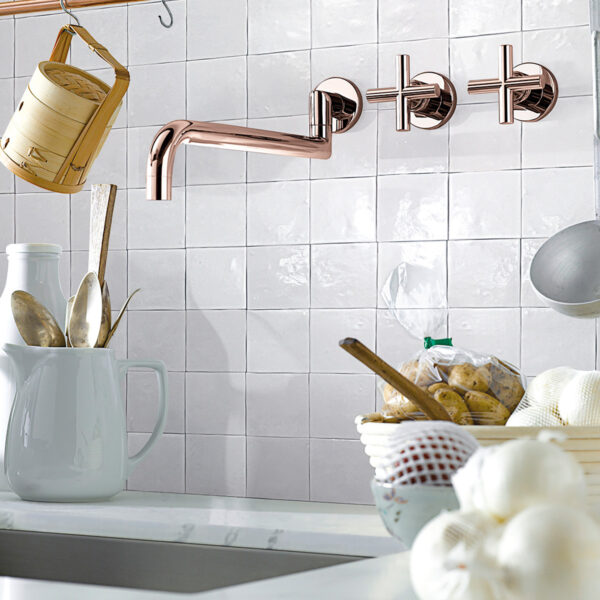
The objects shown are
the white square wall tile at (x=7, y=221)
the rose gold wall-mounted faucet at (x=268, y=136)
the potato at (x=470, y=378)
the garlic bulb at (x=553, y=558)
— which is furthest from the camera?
the white square wall tile at (x=7, y=221)

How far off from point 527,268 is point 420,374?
15.0 inches

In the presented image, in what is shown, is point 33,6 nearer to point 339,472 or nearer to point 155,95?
point 155,95

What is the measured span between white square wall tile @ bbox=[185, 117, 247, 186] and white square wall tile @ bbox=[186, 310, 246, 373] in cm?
18

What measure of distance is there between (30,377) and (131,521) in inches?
8.4

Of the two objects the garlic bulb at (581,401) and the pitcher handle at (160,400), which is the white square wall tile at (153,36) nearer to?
the pitcher handle at (160,400)

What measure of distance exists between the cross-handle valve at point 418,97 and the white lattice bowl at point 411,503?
673 mm

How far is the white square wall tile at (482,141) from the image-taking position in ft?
4.12

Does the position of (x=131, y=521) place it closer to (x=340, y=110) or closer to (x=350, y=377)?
(x=350, y=377)

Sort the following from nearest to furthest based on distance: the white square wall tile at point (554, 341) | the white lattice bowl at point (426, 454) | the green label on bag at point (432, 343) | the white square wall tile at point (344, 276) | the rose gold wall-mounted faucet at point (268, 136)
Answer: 1. the white lattice bowl at point (426, 454)
2. the green label on bag at point (432, 343)
3. the rose gold wall-mounted faucet at point (268, 136)
4. the white square wall tile at point (554, 341)
5. the white square wall tile at point (344, 276)

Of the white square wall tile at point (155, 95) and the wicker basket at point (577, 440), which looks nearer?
the wicker basket at point (577, 440)

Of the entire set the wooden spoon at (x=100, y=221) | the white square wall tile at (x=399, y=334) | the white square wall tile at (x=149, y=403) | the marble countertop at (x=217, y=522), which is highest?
the wooden spoon at (x=100, y=221)

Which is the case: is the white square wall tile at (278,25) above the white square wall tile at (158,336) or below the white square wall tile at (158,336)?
above

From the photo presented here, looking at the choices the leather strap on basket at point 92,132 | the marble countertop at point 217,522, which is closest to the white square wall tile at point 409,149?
the leather strap on basket at point 92,132

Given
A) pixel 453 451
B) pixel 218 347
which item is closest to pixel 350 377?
pixel 218 347
